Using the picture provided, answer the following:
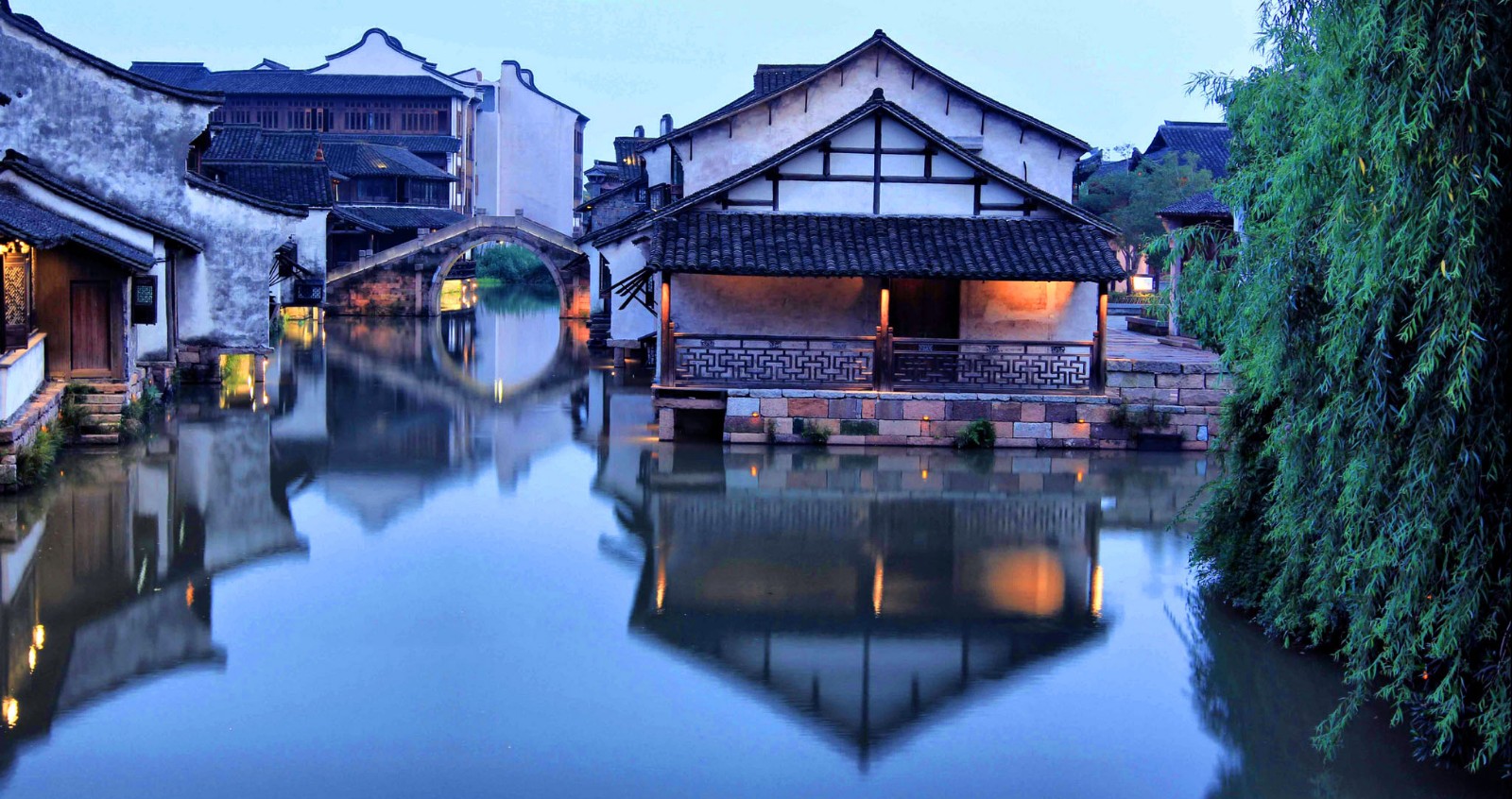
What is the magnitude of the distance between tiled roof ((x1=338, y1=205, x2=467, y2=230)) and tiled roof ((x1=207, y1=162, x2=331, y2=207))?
388 inches

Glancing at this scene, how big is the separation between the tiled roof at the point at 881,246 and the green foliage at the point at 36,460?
869cm

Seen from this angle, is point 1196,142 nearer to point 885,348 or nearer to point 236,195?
point 885,348

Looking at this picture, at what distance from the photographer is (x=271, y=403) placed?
27641 mm

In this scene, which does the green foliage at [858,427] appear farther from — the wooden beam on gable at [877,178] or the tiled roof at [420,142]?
the tiled roof at [420,142]

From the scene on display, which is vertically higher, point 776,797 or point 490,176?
point 490,176

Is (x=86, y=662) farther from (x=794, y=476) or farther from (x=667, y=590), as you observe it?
(x=794, y=476)

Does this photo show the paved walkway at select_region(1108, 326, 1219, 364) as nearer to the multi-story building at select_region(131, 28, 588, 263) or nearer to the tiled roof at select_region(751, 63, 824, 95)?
the tiled roof at select_region(751, 63, 824, 95)

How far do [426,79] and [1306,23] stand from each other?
7404 centimetres

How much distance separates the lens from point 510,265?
321 feet

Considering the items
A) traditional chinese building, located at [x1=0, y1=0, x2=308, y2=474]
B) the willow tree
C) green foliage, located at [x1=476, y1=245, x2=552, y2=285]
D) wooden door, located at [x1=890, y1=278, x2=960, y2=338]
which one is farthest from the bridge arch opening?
the willow tree

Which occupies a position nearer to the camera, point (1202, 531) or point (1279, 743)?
point (1279, 743)

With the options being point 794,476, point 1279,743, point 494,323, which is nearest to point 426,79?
point 494,323

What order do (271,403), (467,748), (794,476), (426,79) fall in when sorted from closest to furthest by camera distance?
(467,748)
(794,476)
(271,403)
(426,79)

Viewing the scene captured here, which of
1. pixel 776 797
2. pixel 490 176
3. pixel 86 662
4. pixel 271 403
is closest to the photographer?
pixel 776 797
